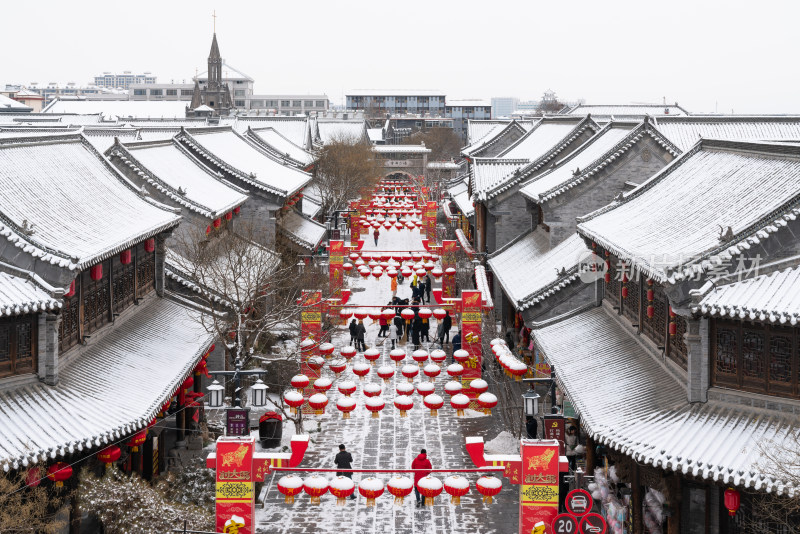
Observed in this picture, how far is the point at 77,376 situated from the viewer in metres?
19.8

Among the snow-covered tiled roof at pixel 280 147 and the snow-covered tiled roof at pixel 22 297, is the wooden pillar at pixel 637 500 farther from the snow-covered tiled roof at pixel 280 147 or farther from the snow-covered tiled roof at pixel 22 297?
the snow-covered tiled roof at pixel 280 147

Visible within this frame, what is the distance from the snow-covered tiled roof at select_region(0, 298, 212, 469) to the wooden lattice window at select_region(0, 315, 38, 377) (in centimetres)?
39

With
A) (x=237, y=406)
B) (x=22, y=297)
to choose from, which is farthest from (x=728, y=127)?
(x=22, y=297)

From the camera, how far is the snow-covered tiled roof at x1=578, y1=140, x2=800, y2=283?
17.3m

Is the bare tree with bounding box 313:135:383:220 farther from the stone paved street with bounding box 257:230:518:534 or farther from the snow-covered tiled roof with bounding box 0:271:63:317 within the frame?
the snow-covered tiled roof with bounding box 0:271:63:317

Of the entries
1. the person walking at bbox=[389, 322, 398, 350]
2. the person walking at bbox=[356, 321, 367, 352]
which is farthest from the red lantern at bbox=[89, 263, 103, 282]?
the person walking at bbox=[389, 322, 398, 350]

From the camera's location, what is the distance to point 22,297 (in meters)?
17.3

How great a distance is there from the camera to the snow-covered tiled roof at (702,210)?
17.3 metres

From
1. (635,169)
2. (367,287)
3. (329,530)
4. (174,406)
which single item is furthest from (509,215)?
(329,530)

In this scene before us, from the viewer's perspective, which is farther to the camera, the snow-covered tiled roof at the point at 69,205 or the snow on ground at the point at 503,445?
the snow on ground at the point at 503,445

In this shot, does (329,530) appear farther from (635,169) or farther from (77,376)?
(635,169)

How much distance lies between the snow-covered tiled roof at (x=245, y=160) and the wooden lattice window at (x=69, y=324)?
24604mm

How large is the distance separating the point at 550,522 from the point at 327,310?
22.3 metres

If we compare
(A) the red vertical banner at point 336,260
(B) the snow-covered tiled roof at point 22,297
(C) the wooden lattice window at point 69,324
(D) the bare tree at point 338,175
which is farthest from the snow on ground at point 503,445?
(D) the bare tree at point 338,175
